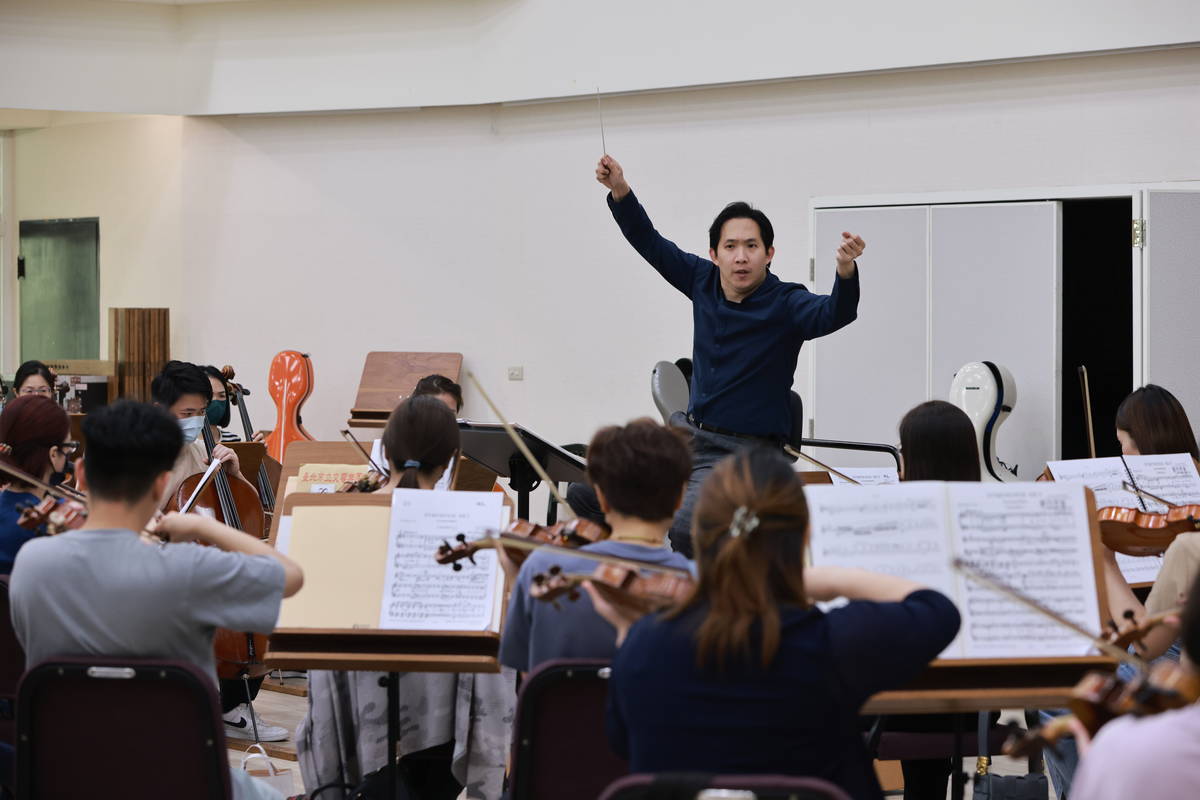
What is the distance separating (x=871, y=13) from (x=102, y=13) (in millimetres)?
4645

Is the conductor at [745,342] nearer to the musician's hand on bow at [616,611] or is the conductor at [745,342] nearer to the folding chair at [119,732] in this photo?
→ the musician's hand on bow at [616,611]

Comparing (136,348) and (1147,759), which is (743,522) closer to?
(1147,759)

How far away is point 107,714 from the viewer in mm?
1929

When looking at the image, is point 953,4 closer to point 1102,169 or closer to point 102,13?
point 1102,169

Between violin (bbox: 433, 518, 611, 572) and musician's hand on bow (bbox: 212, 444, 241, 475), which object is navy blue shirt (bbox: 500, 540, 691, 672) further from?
musician's hand on bow (bbox: 212, 444, 241, 475)

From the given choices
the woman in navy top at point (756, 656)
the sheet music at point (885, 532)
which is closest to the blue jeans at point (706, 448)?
the sheet music at point (885, 532)

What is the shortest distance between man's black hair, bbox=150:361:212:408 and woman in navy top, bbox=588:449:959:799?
297 cm

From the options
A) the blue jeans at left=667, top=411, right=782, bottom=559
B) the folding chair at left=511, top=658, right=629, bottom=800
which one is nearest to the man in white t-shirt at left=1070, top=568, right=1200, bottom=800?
the folding chair at left=511, top=658, right=629, bottom=800

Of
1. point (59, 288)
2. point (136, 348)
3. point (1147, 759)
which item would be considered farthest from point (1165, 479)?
point (59, 288)

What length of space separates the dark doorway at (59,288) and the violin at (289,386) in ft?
6.46

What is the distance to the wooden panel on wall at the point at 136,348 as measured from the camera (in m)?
7.82

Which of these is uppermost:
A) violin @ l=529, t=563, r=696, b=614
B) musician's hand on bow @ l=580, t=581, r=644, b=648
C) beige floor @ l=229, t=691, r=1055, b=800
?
violin @ l=529, t=563, r=696, b=614

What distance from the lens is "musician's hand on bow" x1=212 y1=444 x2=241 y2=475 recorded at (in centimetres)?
387

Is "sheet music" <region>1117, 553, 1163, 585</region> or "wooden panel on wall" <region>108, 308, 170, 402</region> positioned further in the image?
"wooden panel on wall" <region>108, 308, 170, 402</region>
